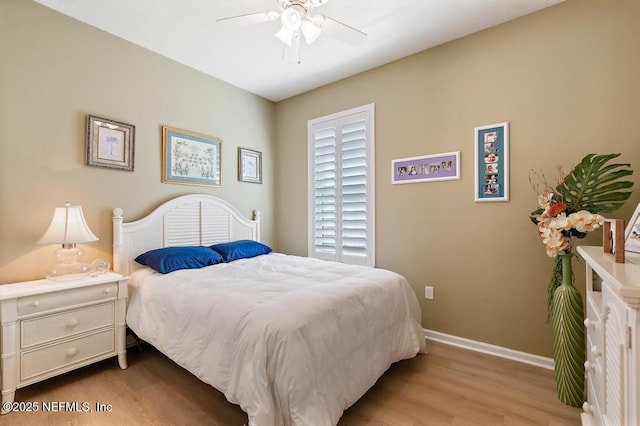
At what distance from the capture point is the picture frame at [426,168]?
2678 mm

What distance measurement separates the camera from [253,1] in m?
2.17

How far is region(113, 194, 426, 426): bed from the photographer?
1.38 metres

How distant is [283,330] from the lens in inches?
55.1

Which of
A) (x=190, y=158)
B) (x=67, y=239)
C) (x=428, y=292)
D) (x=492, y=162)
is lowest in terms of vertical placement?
(x=428, y=292)

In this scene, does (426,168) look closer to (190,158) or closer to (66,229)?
(190,158)

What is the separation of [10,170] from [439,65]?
353 centimetres

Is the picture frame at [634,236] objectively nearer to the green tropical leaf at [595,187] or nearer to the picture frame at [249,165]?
the green tropical leaf at [595,187]

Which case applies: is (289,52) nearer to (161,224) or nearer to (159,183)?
(159,183)

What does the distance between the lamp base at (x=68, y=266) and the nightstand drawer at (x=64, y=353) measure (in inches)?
17.4

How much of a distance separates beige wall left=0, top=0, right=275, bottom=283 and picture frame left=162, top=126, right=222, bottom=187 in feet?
0.24

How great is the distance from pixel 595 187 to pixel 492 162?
2.49ft

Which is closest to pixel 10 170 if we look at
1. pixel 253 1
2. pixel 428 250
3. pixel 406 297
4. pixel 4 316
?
pixel 4 316

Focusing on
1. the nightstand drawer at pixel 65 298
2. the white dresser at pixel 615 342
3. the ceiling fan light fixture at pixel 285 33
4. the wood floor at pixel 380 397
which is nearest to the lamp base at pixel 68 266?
the nightstand drawer at pixel 65 298

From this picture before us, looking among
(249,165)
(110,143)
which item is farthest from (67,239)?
(249,165)
